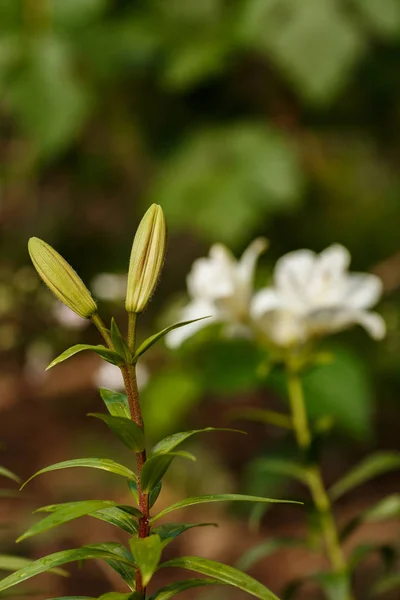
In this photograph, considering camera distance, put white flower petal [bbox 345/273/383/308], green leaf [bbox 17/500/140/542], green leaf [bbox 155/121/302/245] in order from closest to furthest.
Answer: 1. green leaf [bbox 17/500/140/542]
2. white flower petal [bbox 345/273/383/308]
3. green leaf [bbox 155/121/302/245]

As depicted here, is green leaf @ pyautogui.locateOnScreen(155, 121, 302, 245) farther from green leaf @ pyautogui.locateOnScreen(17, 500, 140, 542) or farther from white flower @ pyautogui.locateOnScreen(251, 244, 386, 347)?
green leaf @ pyautogui.locateOnScreen(17, 500, 140, 542)

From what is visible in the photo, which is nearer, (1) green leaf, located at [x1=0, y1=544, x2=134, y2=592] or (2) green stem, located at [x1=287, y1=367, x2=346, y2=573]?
(1) green leaf, located at [x1=0, y1=544, x2=134, y2=592]

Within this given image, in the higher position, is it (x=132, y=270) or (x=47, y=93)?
(x=47, y=93)

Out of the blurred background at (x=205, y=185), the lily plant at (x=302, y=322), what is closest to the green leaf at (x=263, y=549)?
the lily plant at (x=302, y=322)

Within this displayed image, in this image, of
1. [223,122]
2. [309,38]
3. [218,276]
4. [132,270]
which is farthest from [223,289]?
[223,122]

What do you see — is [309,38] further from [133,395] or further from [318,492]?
[133,395]

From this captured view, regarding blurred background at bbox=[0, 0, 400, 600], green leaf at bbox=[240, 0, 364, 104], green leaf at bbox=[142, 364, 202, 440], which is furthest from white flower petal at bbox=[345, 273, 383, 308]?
green leaf at bbox=[240, 0, 364, 104]

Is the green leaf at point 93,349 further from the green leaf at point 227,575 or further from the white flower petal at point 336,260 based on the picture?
the white flower petal at point 336,260

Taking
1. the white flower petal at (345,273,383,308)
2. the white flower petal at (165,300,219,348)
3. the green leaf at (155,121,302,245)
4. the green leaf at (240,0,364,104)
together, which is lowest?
the white flower petal at (165,300,219,348)
